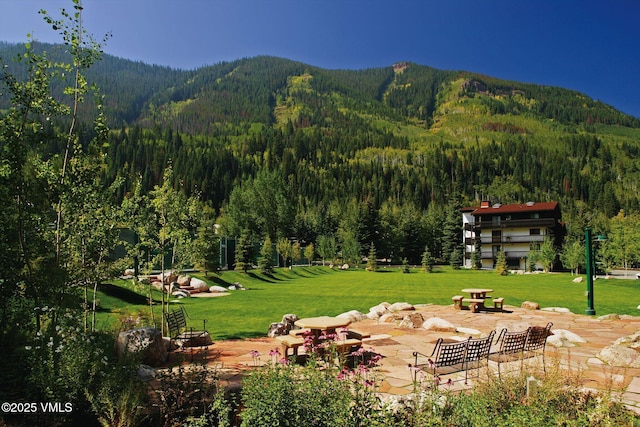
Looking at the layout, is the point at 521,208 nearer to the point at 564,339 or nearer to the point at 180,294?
the point at 180,294

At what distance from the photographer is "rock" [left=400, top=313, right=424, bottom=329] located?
11.9 meters

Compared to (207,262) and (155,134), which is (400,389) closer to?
(207,262)

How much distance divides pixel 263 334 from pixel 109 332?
166 inches

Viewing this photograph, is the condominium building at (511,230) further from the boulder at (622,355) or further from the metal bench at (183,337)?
the metal bench at (183,337)

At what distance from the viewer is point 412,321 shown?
1202 cm

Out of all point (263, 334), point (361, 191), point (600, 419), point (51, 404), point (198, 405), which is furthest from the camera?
point (361, 191)

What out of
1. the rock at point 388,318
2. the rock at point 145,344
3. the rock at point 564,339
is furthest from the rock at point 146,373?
the rock at point 564,339

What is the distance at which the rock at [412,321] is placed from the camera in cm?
1187

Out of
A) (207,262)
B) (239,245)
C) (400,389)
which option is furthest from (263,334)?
(239,245)

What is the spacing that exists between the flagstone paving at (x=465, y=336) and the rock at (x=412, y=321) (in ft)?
0.87

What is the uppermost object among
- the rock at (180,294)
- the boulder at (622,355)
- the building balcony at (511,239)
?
the building balcony at (511,239)

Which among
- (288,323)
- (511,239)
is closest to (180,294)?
(288,323)

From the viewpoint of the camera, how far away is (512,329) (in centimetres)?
967

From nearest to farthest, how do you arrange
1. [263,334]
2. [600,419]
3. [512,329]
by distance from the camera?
[600,419] → [512,329] → [263,334]
